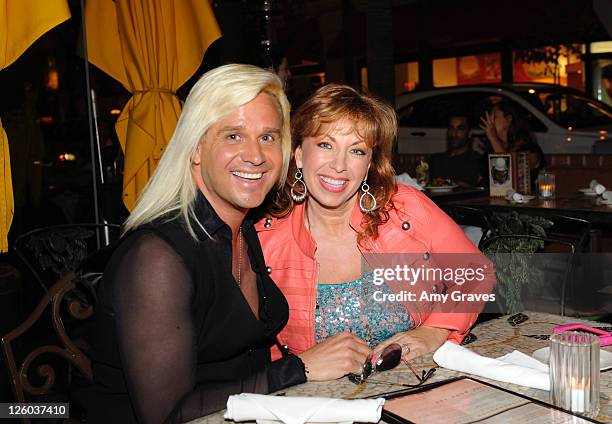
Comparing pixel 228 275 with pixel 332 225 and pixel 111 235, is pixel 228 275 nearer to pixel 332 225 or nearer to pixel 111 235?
pixel 332 225

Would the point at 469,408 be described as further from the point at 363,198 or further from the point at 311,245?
the point at 363,198

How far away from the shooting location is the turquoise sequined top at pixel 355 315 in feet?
8.57

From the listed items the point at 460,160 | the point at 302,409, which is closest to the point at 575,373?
the point at 302,409

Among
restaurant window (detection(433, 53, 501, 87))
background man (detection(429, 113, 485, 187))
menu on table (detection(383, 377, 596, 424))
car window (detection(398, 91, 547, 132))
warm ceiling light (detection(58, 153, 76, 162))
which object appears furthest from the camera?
restaurant window (detection(433, 53, 501, 87))

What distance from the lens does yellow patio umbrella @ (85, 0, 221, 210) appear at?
3.84m

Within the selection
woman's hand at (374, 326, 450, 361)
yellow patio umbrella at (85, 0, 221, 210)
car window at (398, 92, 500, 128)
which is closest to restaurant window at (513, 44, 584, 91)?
car window at (398, 92, 500, 128)

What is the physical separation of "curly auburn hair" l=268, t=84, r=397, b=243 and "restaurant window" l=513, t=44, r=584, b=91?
10.9 meters

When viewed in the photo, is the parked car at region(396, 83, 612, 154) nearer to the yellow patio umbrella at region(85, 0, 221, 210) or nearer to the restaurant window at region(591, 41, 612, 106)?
the restaurant window at region(591, 41, 612, 106)

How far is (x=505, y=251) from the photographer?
3781mm

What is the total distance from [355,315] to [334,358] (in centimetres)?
70

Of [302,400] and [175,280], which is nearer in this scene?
[302,400]

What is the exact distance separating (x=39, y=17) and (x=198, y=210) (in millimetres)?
1466

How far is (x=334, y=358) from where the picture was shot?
6.33 ft

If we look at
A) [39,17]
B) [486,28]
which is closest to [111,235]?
[39,17]
